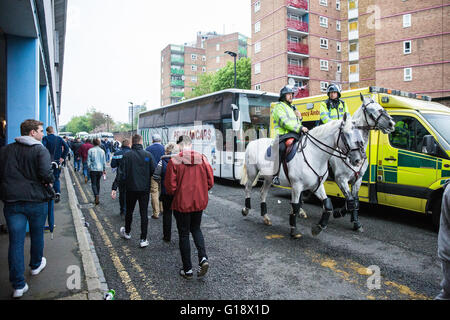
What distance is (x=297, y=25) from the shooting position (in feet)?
119

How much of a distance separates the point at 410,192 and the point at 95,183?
9.05 m

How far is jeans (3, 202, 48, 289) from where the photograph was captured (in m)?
3.56

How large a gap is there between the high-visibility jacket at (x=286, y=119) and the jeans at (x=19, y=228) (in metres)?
4.50

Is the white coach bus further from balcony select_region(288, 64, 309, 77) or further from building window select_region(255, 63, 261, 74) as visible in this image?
building window select_region(255, 63, 261, 74)

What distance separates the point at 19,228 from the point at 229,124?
9250mm

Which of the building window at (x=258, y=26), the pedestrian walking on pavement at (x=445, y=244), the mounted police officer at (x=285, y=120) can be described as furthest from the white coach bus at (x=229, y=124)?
the building window at (x=258, y=26)

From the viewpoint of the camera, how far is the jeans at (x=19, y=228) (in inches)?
140

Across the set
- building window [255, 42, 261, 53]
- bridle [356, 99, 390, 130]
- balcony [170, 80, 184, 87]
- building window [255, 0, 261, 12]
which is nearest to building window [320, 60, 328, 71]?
building window [255, 42, 261, 53]

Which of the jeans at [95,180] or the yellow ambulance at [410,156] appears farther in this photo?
the jeans at [95,180]

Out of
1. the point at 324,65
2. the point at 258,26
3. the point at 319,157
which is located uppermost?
the point at 258,26

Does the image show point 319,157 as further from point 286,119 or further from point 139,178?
point 139,178

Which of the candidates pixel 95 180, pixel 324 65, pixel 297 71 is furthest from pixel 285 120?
pixel 324 65

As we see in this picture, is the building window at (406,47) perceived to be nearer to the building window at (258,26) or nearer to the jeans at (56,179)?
the building window at (258,26)
